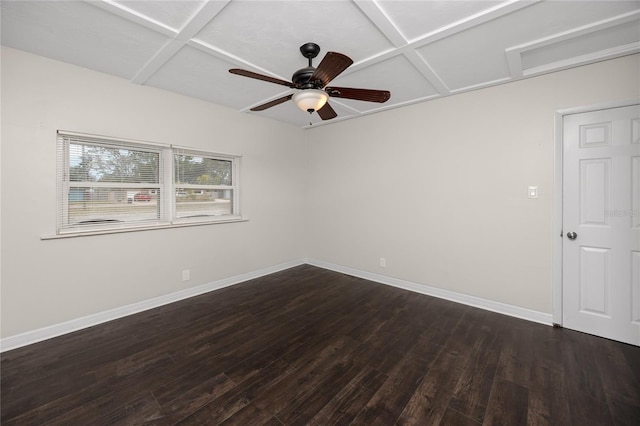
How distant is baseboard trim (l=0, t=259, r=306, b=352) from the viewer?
239 cm

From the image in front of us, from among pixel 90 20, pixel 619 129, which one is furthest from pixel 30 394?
pixel 619 129

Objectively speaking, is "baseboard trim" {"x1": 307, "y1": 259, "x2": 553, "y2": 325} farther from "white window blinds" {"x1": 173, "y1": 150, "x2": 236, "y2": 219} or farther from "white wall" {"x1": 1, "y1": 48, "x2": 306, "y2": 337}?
"white window blinds" {"x1": 173, "y1": 150, "x2": 236, "y2": 219}

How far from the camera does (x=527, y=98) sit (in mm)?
2855

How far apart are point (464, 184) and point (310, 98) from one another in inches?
92.1

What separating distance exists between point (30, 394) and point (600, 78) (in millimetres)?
5373

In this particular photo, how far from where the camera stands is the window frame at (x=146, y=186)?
2619 millimetres

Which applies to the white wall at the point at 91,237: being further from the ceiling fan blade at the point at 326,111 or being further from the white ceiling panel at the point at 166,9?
the ceiling fan blade at the point at 326,111

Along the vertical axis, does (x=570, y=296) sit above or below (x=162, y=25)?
below

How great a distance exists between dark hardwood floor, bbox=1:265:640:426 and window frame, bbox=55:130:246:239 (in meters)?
1.04

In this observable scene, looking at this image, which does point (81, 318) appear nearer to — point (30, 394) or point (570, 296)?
point (30, 394)

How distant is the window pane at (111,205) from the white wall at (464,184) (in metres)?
2.79

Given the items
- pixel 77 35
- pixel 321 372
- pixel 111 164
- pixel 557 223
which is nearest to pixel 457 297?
pixel 557 223

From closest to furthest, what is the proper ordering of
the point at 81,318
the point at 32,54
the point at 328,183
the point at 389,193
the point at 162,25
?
the point at 162,25 < the point at 32,54 < the point at 81,318 < the point at 389,193 < the point at 328,183

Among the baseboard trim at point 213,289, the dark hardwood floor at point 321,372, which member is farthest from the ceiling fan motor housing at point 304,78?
the baseboard trim at point 213,289
